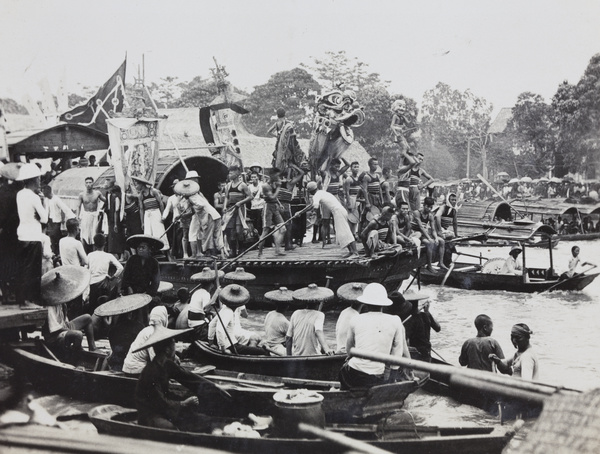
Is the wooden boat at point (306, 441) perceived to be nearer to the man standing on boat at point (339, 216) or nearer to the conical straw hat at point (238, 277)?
the conical straw hat at point (238, 277)

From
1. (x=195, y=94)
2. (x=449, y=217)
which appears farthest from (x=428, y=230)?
(x=195, y=94)

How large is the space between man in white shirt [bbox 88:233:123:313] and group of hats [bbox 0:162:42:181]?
2472 mm

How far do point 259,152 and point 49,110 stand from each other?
14.4m

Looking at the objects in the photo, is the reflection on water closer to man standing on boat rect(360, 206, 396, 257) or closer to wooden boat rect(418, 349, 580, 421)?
man standing on boat rect(360, 206, 396, 257)

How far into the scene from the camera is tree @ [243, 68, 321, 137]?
18.8m

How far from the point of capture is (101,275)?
31.5 feet

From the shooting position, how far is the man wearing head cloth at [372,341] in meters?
6.09

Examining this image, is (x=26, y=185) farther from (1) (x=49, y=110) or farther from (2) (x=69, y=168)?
(2) (x=69, y=168)

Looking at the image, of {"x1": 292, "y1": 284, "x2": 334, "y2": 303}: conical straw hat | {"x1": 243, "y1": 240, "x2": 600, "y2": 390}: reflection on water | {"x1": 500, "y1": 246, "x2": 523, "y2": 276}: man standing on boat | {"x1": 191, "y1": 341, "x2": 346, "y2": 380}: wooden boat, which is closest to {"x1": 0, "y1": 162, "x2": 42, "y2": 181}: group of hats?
{"x1": 191, "y1": 341, "x2": 346, "y2": 380}: wooden boat

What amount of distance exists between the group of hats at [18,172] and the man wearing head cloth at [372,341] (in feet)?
12.7

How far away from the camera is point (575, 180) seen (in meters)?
24.0

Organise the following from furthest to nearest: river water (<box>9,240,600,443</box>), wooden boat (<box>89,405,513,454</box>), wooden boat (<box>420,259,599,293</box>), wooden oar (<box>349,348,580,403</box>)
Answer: wooden boat (<box>420,259,599,293</box>) → river water (<box>9,240,600,443</box>) → wooden boat (<box>89,405,513,454</box>) → wooden oar (<box>349,348,580,403</box>)

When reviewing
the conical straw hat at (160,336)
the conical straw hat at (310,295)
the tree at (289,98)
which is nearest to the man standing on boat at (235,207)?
the conical straw hat at (310,295)

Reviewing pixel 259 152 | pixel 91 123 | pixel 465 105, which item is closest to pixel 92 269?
pixel 91 123
